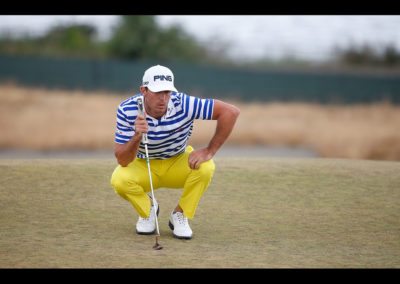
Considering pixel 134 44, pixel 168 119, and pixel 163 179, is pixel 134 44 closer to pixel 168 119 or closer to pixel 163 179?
pixel 163 179

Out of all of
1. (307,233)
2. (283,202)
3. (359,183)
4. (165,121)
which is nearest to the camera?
(165,121)

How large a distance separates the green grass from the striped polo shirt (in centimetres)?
92

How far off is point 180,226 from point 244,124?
13.1 meters

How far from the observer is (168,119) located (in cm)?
723

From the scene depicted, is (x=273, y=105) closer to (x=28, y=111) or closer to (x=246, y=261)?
(x=28, y=111)

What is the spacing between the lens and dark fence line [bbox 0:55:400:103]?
2178cm

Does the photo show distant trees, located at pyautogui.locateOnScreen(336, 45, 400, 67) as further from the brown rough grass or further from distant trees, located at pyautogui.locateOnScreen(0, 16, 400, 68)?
the brown rough grass

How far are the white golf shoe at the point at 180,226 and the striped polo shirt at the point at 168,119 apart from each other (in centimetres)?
67

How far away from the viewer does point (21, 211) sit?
27.7ft

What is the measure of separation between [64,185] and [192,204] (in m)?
2.53

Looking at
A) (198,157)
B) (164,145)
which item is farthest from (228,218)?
(164,145)

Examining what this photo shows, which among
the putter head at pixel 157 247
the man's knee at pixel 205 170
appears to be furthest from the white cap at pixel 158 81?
the putter head at pixel 157 247

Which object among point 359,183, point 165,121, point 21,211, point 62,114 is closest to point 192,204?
point 165,121

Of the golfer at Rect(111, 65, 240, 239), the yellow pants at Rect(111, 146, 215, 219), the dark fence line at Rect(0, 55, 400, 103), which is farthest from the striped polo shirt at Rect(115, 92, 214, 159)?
the dark fence line at Rect(0, 55, 400, 103)
